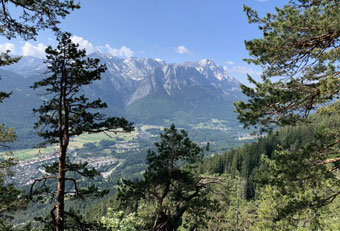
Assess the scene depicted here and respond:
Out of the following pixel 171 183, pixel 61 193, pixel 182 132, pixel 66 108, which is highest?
pixel 66 108

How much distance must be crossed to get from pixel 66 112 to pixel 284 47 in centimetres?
861

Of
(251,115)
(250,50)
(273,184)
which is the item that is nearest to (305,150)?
(273,184)

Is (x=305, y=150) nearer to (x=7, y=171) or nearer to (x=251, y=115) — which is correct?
(x=251, y=115)

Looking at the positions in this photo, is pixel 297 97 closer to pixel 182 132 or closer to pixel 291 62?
pixel 291 62

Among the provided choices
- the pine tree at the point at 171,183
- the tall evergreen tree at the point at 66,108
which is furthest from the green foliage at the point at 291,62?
the tall evergreen tree at the point at 66,108

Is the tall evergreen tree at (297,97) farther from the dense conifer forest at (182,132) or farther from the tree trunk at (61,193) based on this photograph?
the tree trunk at (61,193)

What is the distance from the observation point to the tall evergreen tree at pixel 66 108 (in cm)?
696

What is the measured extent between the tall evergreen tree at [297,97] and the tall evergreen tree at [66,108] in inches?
233

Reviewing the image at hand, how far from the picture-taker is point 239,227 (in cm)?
2445

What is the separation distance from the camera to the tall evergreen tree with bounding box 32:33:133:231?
6965 mm

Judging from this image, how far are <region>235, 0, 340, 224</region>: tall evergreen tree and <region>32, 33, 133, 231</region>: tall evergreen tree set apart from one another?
592 cm

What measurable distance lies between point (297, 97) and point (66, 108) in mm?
8431

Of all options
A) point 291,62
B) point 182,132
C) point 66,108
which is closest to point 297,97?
point 291,62

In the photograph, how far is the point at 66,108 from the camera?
7277mm
